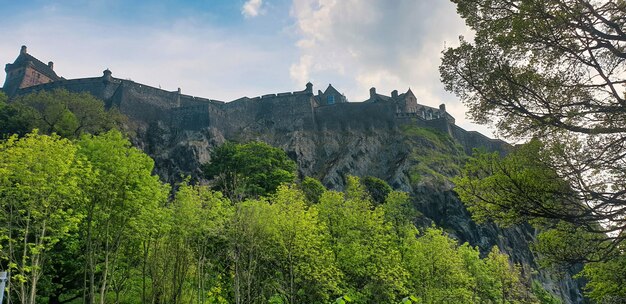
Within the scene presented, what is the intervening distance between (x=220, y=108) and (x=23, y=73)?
105ft

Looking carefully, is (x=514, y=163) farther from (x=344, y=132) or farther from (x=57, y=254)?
(x=344, y=132)

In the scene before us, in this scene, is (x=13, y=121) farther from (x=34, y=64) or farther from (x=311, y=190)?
(x=34, y=64)

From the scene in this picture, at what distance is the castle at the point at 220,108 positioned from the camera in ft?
210

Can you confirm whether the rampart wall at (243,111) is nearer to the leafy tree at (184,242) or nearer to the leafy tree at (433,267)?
the leafy tree at (433,267)

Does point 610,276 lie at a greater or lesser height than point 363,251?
greater

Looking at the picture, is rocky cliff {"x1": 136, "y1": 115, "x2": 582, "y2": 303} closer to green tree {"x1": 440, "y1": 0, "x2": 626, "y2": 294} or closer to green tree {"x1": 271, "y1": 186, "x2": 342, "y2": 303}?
green tree {"x1": 271, "y1": 186, "x2": 342, "y2": 303}

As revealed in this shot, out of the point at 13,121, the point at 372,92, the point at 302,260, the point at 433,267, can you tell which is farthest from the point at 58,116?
the point at 372,92

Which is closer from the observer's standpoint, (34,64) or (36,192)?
(36,192)

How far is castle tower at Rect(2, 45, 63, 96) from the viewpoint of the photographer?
2724 inches

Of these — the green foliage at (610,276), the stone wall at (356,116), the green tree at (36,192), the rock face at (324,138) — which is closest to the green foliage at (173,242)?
the green tree at (36,192)

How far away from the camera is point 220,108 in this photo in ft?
222

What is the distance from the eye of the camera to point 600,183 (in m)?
12.0

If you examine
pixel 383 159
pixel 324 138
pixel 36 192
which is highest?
pixel 324 138

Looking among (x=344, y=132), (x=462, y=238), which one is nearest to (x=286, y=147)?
(x=344, y=132)
